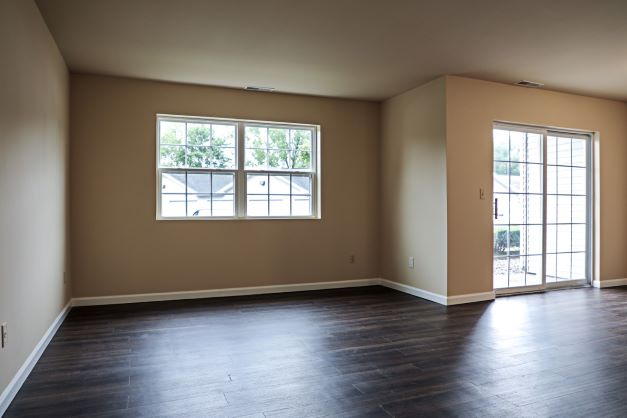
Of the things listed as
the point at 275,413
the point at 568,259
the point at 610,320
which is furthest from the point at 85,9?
the point at 568,259

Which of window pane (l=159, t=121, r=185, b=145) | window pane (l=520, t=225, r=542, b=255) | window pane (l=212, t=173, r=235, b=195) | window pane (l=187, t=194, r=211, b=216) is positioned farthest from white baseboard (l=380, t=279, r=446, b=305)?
window pane (l=159, t=121, r=185, b=145)

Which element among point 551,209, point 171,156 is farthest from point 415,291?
point 171,156

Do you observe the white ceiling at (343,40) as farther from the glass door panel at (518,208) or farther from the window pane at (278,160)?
the window pane at (278,160)

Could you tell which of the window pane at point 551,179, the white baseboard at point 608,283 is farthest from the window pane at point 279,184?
the white baseboard at point 608,283

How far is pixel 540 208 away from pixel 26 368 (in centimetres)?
539

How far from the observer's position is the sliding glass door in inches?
206

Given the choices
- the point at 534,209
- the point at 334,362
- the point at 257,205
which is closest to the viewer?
the point at 334,362

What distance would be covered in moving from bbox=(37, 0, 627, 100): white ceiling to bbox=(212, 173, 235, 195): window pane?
107 cm

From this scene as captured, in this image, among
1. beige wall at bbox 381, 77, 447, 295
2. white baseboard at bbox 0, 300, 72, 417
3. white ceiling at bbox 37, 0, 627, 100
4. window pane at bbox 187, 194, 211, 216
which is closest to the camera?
white baseboard at bbox 0, 300, 72, 417

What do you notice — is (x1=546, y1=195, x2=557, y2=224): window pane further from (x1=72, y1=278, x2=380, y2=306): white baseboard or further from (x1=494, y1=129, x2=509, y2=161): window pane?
(x1=72, y1=278, x2=380, y2=306): white baseboard

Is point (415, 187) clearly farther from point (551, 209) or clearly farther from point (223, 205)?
point (223, 205)

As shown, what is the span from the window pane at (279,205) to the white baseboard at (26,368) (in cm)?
258

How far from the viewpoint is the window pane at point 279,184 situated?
5648 mm

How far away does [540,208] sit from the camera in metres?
5.50
